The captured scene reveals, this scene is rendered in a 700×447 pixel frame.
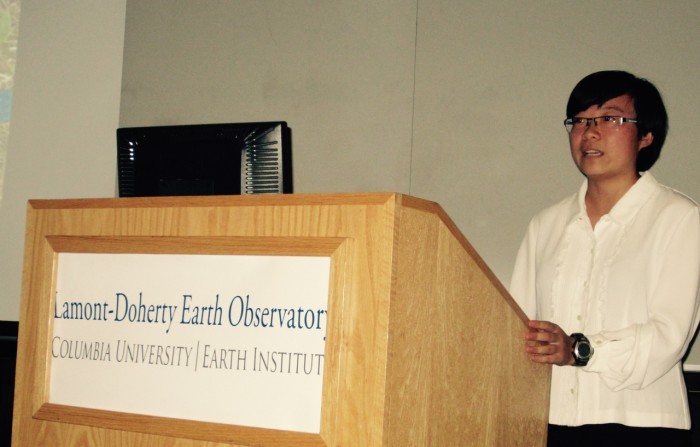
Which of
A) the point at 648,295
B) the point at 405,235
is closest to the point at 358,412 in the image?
the point at 405,235

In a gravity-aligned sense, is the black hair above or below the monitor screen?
above

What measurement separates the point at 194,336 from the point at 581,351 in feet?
2.89

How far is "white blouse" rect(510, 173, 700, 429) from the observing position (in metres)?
1.76

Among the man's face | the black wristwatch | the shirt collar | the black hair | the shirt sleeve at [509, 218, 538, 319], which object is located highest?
the black hair

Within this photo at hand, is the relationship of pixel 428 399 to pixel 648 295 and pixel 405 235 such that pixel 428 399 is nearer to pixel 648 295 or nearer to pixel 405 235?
pixel 405 235

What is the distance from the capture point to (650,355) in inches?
68.9

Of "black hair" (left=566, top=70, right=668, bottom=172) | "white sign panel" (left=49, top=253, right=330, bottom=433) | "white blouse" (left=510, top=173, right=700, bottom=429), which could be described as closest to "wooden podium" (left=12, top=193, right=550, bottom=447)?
"white sign panel" (left=49, top=253, right=330, bottom=433)

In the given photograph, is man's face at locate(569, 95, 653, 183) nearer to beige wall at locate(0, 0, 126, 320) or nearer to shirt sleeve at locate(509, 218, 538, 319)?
shirt sleeve at locate(509, 218, 538, 319)

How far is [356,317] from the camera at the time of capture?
1215 millimetres

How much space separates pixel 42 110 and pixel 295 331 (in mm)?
2832

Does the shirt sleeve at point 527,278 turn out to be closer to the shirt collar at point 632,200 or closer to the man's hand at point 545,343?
the shirt collar at point 632,200

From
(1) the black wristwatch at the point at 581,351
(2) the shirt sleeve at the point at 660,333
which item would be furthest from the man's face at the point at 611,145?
(1) the black wristwatch at the point at 581,351

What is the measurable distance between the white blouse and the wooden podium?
12.2 inches

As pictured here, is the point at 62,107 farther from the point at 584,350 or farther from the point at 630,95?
the point at 584,350
